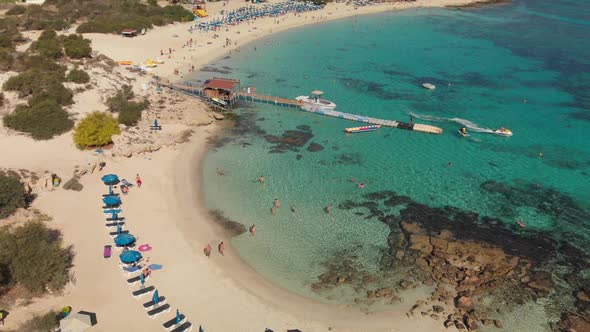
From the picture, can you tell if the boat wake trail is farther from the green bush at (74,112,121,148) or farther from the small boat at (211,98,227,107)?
the green bush at (74,112,121,148)

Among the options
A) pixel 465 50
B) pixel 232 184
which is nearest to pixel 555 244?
pixel 232 184

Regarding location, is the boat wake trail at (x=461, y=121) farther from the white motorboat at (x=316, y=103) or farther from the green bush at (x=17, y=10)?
the green bush at (x=17, y=10)

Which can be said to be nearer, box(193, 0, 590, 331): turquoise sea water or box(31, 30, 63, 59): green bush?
box(193, 0, 590, 331): turquoise sea water

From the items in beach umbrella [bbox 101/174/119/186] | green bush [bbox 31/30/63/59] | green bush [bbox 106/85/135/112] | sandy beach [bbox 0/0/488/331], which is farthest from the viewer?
green bush [bbox 31/30/63/59]

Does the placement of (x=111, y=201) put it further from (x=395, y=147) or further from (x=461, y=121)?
(x=461, y=121)

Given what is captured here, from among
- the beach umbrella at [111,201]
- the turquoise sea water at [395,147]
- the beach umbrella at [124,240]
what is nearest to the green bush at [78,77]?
the turquoise sea water at [395,147]

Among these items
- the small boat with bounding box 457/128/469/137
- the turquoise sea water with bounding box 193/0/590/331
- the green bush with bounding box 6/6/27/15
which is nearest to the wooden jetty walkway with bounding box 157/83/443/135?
the turquoise sea water with bounding box 193/0/590/331

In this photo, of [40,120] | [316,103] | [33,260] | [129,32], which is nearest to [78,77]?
[40,120]
